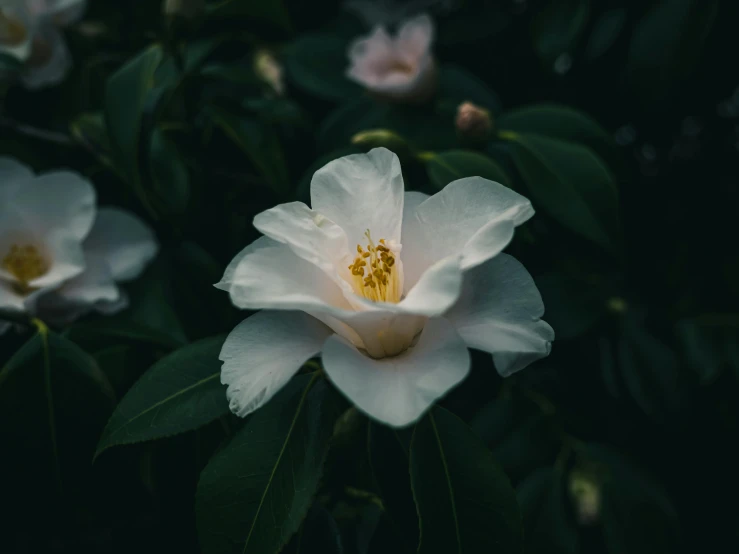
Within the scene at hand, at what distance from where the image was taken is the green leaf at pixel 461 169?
70 cm

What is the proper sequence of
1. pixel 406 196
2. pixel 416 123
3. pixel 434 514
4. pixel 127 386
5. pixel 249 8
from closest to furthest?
pixel 434 514
pixel 406 196
pixel 127 386
pixel 249 8
pixel 416 123

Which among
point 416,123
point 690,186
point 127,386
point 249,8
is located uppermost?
point 249,8

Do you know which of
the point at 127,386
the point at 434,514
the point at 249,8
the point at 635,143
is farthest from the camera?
the point at 635,143

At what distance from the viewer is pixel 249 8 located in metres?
0.92

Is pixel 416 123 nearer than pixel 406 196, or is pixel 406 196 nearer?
pixel 406 196

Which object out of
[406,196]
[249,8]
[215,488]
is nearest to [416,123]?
[249,8]

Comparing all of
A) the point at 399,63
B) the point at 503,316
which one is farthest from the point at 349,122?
the point at 503,316

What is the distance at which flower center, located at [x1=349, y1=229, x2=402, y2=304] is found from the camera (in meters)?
0.58

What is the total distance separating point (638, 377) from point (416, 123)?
1.66ft

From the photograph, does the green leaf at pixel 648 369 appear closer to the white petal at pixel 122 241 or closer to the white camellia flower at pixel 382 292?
the white camellia flower at pixel 382 292

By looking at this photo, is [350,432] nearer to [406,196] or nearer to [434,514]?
[434,514]

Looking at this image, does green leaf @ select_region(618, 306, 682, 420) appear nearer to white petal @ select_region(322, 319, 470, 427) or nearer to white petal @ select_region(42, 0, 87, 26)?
white petal @ select_region(322, 319, 470, 427)

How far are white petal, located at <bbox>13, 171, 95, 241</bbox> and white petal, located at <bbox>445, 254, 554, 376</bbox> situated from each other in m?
0.58

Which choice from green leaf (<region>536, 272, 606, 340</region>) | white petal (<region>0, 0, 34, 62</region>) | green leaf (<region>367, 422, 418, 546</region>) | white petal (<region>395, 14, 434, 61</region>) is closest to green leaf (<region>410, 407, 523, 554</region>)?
green leaf (<region>367, 422, 418, 546</region>)
